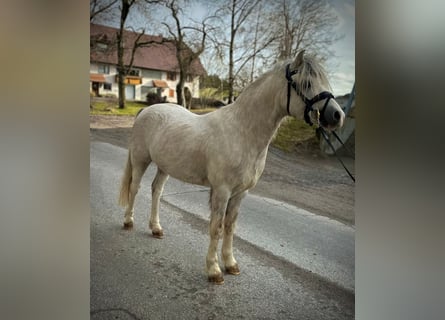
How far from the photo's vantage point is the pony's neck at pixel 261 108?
1.55 metres

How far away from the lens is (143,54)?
1523 mm

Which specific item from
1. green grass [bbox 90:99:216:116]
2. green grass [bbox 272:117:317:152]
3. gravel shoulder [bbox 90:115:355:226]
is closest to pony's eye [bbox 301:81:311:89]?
green grass [bbox 272:117:317:152]

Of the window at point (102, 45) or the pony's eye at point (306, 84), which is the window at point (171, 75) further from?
the pony's eye at point (306, 84)

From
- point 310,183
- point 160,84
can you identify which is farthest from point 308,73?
point 160,84

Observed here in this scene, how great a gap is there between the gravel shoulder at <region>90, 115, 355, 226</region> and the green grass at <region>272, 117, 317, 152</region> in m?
0.03

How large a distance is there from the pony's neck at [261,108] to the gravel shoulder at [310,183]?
10 cm

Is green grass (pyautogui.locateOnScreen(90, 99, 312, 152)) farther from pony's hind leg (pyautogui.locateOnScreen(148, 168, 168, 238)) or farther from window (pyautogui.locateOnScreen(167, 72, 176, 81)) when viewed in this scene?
pony's hind leg (pyautogui.locateOnScreen(148, 168, 168, 238))

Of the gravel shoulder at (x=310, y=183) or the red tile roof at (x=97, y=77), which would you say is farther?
the gravel shoulder at (x=310, y=183)

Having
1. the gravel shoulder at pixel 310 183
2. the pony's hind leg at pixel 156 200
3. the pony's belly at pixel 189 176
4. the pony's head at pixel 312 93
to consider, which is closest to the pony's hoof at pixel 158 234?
the pony's hind leg at pixel 156 200

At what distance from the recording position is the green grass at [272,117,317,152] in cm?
158

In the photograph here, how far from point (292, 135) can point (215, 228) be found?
0.50 meters

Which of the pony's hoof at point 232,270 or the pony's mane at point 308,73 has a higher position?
the pony's mane at point 308,73
